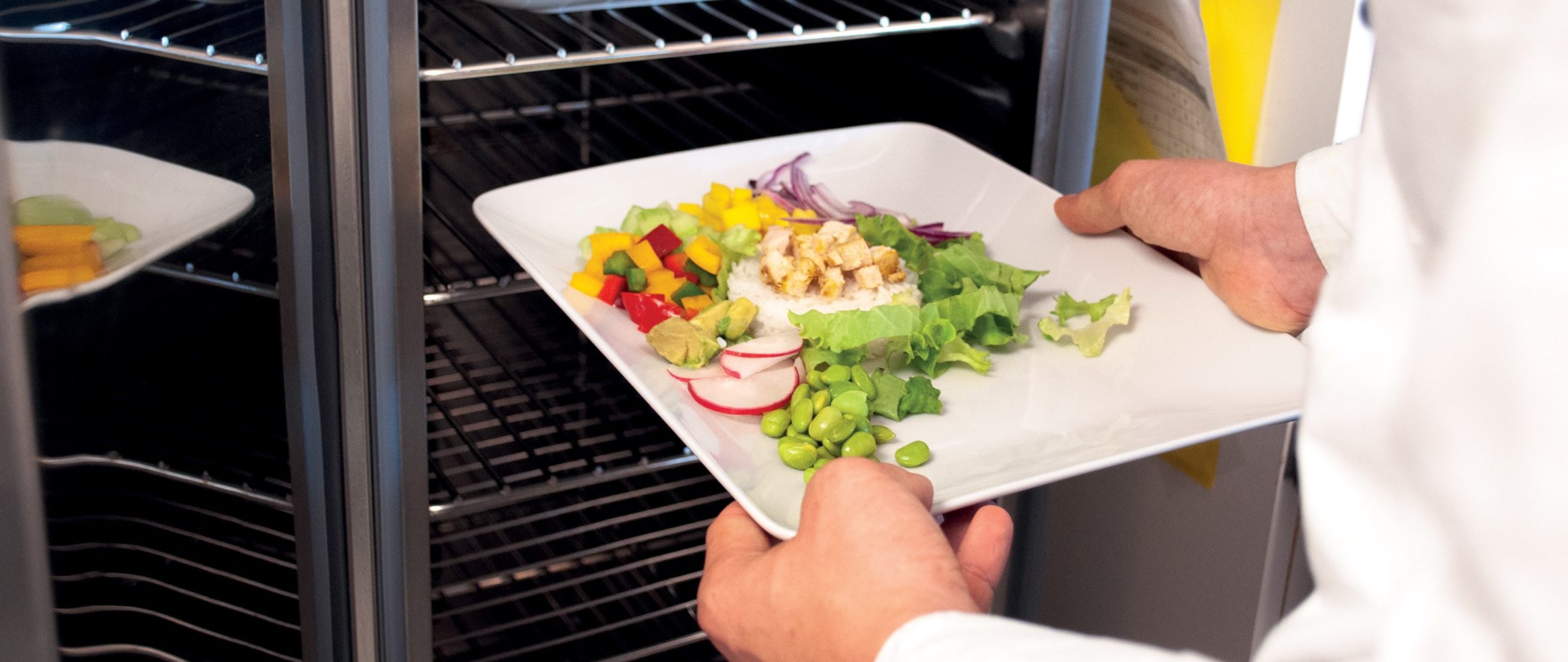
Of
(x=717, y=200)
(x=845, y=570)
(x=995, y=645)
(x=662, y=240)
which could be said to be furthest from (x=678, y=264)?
(x=995, y=645)

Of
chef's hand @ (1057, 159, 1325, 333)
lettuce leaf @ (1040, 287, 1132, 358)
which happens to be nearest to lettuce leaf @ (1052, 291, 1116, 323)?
lettuce leaf @ (1040, 287, 1132, 358)

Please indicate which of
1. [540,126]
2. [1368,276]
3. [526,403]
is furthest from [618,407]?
[1368,276]

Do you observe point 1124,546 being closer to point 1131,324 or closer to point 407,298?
point 1131,324

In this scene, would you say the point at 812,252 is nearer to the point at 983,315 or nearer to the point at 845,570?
the point at 983,315

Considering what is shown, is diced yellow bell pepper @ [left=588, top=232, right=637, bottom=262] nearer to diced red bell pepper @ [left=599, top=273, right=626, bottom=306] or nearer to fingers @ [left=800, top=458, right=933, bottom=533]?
diced red bell pepper @ [left=599, top=273, right=626, bottom=306]

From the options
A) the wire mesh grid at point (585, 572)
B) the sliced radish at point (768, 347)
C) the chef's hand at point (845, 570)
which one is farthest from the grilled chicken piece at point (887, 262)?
the wire mesh grid at point (585, 572)

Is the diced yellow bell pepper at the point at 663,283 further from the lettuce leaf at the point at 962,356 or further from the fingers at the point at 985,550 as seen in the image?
the fingers at the point at 985,550

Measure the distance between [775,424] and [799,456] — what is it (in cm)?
5

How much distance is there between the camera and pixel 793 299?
3.58 ft

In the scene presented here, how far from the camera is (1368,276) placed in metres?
0.47

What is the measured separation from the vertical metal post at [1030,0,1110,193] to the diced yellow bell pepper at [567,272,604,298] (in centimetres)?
54

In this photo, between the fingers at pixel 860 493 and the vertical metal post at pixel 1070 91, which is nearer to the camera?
the fingers at pixel 860 493

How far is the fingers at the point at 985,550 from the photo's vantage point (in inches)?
31.6

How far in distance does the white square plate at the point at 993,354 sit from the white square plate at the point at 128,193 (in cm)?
24
